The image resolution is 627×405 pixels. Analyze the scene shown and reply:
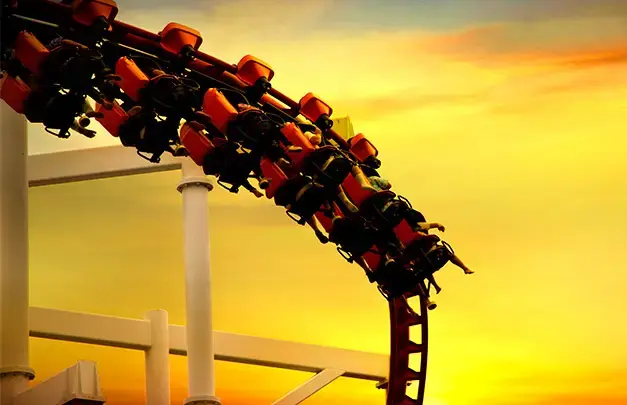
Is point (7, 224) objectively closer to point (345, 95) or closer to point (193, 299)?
point (193, 299)

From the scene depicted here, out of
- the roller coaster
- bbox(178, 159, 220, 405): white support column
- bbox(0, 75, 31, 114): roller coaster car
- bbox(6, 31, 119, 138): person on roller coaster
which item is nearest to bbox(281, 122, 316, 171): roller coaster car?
the roller coaster

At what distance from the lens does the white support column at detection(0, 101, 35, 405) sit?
31.5 ft

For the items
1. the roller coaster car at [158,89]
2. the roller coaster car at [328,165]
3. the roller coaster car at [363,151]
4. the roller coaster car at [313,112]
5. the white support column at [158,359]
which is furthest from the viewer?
the white support column at [158,359]

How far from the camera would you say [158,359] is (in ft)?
38.1

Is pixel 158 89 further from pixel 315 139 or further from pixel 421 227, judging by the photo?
pixel 421 227

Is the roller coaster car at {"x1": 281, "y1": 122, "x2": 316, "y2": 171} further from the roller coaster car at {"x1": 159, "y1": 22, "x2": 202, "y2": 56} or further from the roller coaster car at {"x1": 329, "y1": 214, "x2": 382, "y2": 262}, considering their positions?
the roller coaster car at {"x1": 159, "y1": 22, "x2": 202, "y2": 56}

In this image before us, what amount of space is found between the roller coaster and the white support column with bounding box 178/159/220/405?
2.20 meters

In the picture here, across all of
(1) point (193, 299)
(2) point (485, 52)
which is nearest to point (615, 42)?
(2) point (485, 52)

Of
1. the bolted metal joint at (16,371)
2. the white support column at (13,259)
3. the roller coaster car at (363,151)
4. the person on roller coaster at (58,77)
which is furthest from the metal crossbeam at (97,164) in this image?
the person on roller coaster at (58,77)

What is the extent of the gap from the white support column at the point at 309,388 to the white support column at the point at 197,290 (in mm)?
1044

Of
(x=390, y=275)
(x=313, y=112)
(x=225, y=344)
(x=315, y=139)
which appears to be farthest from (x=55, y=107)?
(x=225, y=344)

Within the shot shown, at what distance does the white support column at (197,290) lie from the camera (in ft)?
36.8

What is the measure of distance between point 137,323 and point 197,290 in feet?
1.78

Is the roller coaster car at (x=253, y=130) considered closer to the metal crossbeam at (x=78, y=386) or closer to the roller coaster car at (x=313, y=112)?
the roller coaster car at (x=313, y=112)
